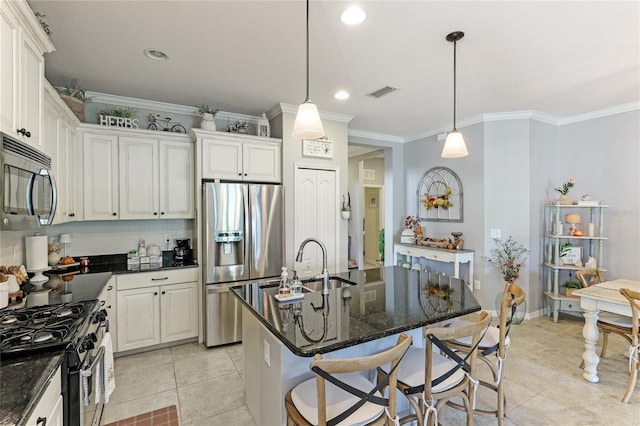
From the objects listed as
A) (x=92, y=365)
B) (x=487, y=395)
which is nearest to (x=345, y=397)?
(x=92, y=365)

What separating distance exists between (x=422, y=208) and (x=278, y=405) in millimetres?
4249

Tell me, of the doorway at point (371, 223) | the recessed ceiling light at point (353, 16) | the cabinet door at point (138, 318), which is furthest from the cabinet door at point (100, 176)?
the doorway at point (371, 223)

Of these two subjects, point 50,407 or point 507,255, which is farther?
point 507,255

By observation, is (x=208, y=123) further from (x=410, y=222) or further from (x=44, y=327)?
(x=410, y=222)

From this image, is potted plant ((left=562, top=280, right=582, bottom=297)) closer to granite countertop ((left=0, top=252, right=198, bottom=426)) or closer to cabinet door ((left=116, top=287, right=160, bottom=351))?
cabinet door ((left=116, top=287, right=160, bottom=351))

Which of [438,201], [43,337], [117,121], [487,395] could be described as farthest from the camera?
[438,201]

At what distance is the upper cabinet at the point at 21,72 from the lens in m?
1.53

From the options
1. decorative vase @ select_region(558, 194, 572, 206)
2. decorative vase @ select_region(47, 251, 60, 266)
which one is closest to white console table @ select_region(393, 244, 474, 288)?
decorative vase @ select_region(558, 194, 572, 206)

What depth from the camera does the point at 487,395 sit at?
247 centimetres

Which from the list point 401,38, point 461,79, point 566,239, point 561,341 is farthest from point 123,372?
point 566,239

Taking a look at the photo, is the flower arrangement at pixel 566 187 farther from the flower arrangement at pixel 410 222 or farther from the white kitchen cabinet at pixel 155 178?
the white kitchen cabinet at pixel 155 178

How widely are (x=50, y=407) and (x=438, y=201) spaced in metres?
4.81

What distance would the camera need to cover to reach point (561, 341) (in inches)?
139

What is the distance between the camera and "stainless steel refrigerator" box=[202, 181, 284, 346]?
3369 mm
